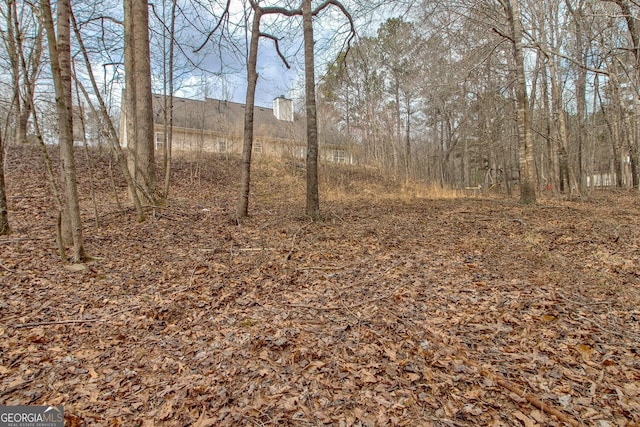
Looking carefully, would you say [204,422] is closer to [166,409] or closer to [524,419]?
[166,409]

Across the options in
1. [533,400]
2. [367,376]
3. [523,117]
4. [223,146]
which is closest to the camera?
[533,400]

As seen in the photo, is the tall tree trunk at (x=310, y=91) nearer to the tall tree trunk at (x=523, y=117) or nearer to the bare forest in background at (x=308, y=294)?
the bare forest in background at (x=308, y=294)

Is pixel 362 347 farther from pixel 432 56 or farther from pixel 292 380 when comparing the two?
pixel 432 56

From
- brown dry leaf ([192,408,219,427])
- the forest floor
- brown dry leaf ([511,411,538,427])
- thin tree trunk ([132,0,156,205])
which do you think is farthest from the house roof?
brown dry leaf ([511,411,538,427])

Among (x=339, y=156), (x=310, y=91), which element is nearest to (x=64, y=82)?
(x=310, y=91)

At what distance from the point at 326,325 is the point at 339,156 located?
1392 cm

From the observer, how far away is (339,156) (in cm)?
1600

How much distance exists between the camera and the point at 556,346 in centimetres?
222

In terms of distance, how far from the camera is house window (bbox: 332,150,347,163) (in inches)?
620

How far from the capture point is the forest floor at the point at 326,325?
1.81m

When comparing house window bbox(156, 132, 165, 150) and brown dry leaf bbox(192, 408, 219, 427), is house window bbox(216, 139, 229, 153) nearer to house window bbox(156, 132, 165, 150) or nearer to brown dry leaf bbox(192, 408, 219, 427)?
house window bbox(156, 132, 165, 150)

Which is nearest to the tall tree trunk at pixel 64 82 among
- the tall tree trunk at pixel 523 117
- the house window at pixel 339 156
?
the tall tree trunk at pixel 523 117

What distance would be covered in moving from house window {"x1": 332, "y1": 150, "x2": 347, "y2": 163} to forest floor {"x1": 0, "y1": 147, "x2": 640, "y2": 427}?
35.2ft

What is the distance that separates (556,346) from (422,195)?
9.05 metres
